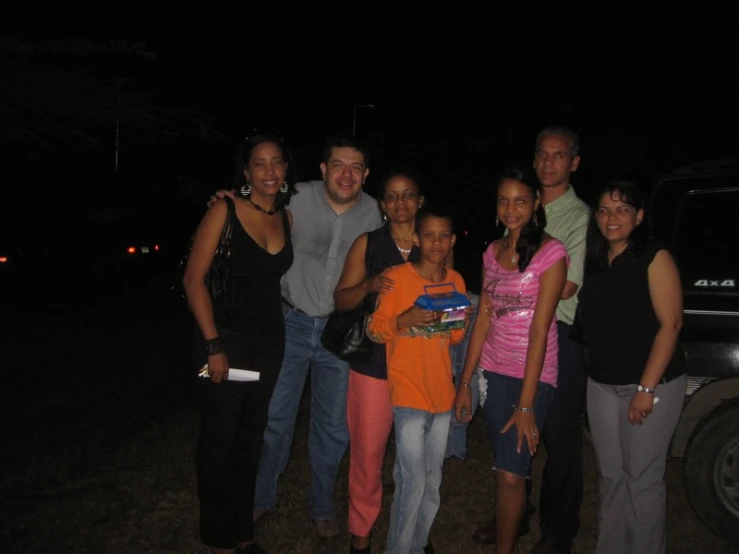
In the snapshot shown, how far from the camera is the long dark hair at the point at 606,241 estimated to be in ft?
9.51

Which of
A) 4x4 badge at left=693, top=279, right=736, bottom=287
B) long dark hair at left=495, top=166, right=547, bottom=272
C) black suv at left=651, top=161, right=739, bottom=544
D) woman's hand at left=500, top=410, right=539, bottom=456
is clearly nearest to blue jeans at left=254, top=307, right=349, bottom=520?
woman's hand at left=500, top=410, right=539, bottom=456

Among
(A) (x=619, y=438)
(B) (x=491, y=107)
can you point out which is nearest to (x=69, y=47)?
(A) (x=619, y=438)

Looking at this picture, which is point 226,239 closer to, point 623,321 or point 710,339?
point 623,321

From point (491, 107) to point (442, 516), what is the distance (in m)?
27.3

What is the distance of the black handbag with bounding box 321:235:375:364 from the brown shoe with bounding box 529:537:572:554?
1.40m

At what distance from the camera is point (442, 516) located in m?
Result: 3.93

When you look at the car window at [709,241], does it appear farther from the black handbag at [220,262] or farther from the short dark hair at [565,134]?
the black handbag at [220,262]

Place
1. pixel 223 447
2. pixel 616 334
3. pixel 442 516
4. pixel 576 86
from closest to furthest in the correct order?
pixel 616 334 < pixel 223 447 < pixel 442 516 < pixel 576 86

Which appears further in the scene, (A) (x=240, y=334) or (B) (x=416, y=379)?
(A) (x=240, y=334)

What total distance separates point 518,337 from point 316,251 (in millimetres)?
1203

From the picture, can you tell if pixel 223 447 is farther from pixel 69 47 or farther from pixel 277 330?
pixel 69 47

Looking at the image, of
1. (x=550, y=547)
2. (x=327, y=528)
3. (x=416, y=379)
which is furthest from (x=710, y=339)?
(x=327, y=528)

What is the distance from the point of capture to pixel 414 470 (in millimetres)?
2949

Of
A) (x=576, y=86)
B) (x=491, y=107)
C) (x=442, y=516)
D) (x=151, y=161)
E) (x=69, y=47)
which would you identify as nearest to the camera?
(x=442, y=516)
